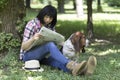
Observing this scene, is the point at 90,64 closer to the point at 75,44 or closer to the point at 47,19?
the point at 75,44

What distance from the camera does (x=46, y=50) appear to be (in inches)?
247

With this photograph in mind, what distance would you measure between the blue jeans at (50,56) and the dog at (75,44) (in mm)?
203

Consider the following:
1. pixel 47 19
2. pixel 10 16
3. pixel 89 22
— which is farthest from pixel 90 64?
pixel 89 22

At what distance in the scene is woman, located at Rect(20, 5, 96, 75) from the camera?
5.92m

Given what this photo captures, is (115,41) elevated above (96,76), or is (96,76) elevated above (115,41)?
(96,76)

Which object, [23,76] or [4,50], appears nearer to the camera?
[23,76]

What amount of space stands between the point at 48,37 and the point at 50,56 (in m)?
0.49

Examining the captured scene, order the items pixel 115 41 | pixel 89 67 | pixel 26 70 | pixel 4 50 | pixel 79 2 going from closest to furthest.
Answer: pixel 89 67 → pixel 26 70 → pixel 4 50 → pixel 115 41 → pixel 79 2

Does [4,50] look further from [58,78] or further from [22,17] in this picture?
[58,78]

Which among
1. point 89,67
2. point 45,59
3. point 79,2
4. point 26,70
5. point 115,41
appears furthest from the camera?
point 79,2

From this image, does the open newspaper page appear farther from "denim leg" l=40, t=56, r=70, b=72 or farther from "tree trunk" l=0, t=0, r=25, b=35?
"tree trunk" l=0, t=0, r=25, b=35

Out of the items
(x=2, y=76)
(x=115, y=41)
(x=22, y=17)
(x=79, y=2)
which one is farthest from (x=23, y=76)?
(x=79, y=2)

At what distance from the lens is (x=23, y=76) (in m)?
5.89

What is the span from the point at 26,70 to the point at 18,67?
1.23ft
